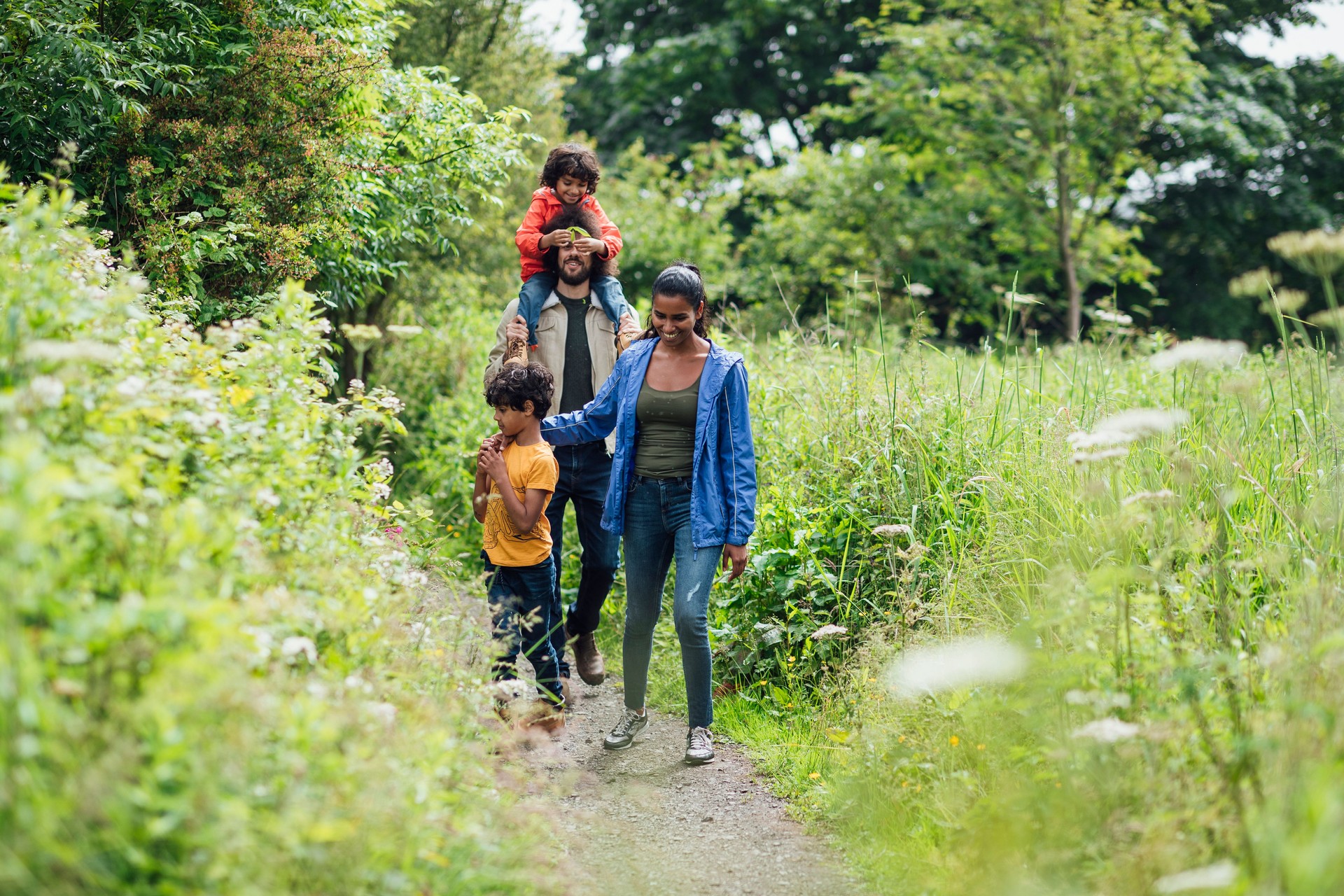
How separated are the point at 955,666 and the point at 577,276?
9.13 feet

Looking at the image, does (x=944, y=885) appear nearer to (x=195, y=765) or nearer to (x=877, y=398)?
(x=195, y=765)

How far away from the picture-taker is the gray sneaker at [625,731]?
473cm

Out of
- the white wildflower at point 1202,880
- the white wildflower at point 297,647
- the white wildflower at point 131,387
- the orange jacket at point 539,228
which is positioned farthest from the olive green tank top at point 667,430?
the white wildflower at point 1202,880

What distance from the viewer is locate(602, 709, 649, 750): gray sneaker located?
4734 mm

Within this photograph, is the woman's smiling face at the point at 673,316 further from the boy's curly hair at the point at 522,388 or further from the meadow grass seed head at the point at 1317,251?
the meadow grass seed head at the point at 1317,251

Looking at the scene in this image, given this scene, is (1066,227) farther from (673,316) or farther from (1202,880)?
(1202,880)

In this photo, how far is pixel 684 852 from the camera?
376 centimetres

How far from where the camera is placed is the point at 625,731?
4750 millimetres

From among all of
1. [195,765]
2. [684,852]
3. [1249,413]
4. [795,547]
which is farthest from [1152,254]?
[195,765]

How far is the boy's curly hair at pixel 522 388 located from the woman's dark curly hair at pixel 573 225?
2.83ft

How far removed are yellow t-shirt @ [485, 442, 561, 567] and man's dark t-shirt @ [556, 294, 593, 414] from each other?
2.15 ft

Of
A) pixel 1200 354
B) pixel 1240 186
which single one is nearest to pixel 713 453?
pixel 1200 354

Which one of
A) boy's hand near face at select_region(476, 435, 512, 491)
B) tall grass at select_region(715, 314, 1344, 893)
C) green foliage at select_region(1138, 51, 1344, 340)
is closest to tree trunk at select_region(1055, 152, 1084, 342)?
green foliage at select_region(1138, 51, 1344, 340)

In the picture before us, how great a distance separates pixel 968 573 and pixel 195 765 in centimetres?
339
